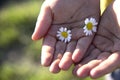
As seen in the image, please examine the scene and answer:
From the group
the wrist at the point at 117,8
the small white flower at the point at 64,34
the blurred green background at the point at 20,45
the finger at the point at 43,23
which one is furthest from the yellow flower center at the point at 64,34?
the blurred green background at the point at 20,45

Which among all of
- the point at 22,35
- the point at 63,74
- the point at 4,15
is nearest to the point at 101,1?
the point at 63,74

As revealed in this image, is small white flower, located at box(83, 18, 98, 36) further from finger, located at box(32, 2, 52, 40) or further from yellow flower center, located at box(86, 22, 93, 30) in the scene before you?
finger, located at box(32, 2, 52, 40)

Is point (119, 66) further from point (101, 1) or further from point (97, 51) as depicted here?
point (101, 1)

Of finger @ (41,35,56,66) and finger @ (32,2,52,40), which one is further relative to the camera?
finger @ (32,2,52,40)

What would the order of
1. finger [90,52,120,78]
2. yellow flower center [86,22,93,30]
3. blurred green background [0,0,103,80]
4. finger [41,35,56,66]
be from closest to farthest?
finger [90,52,120,78] < finger [41,35,56,66] < yellow flower center [86,22,93,30] < blurred green background [0,0,103,80]

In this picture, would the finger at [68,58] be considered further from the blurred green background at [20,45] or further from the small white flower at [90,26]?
the blurred green background at [20,45]

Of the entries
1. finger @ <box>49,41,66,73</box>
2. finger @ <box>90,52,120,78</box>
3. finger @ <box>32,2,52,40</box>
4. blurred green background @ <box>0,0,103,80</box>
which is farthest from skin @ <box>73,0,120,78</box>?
blurred green background @ <box>0,0,103,80</box>

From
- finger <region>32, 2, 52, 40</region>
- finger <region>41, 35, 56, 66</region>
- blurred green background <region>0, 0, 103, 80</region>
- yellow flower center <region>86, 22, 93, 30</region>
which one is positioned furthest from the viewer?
blurred green background <region>0, 0, 103, 80</region>

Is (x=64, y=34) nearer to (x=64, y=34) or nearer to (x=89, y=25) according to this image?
(x=64, y=34)
